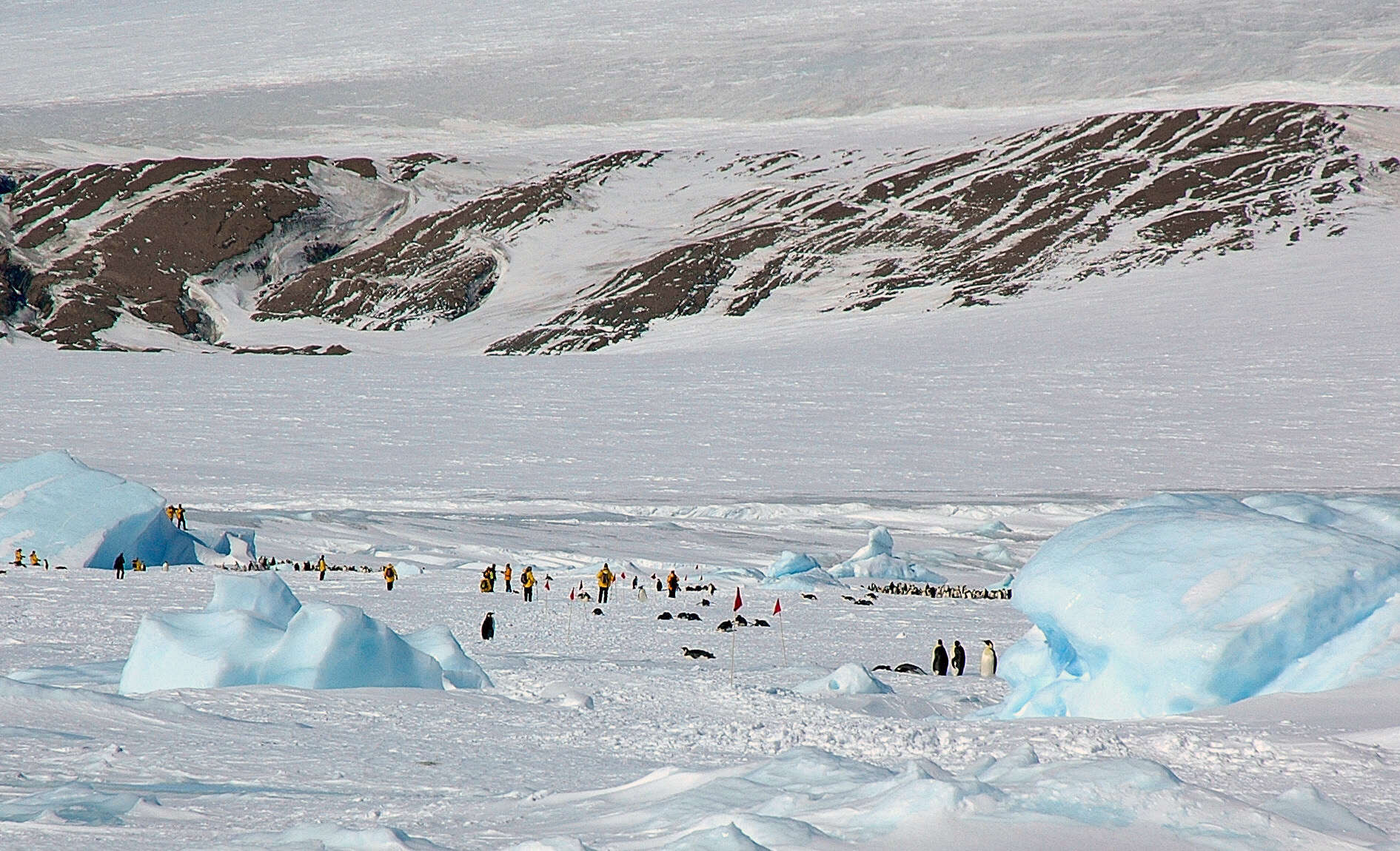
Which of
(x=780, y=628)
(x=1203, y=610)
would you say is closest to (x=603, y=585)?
(x=780, y=628)

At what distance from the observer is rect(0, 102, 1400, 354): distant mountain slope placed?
93125 millimetres

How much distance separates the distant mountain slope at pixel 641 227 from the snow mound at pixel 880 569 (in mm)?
63806

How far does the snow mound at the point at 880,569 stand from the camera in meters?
20.7

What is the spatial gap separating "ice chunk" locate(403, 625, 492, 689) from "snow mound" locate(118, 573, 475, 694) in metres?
0.26

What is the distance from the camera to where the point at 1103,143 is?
376 ft

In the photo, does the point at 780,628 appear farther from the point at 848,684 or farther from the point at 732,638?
the point at 848,684

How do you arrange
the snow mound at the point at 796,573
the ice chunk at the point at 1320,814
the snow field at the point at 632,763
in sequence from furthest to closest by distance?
the snow mound at the point at 796,573 < the ice chunk at the point at 1320,814 < the snow field at the point at 632,763

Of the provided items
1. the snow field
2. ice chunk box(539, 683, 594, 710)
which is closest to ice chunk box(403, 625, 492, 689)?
the snow field

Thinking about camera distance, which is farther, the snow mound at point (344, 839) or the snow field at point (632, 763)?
the snow field at point (632, 763)

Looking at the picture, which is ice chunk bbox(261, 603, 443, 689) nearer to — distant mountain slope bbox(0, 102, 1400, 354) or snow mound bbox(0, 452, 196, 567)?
snow mound bbox(0, 452, 196, 567)

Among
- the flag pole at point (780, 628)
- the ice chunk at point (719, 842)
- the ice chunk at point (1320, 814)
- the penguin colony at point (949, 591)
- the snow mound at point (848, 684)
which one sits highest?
the ice chunk at point (719, 842)

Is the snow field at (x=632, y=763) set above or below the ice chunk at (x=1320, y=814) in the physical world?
below

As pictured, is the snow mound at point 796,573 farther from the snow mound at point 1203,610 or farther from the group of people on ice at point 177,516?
the snow mound at point 1203,610

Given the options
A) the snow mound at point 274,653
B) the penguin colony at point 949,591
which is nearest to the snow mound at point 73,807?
the snow mound at point 274,653
